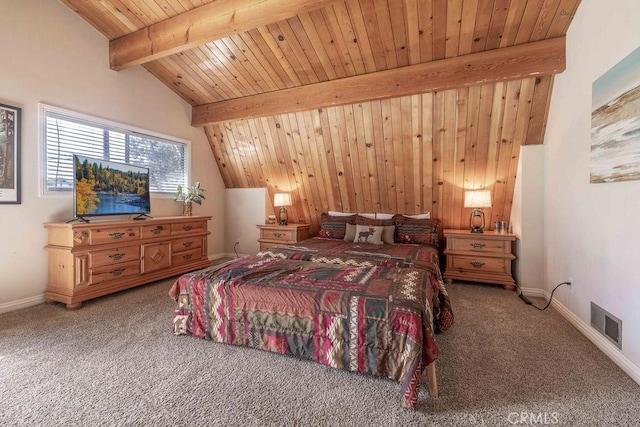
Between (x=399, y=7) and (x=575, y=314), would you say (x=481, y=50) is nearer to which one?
(x=399, y=7)

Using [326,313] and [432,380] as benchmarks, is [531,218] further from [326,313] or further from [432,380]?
[326,313]

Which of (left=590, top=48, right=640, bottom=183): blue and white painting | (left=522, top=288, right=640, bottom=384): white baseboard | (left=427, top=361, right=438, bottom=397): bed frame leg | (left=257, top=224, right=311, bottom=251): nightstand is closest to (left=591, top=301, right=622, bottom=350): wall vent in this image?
(left=522, top=288, right=640, bottom=384): white baseboard

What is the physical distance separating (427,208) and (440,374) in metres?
2.69

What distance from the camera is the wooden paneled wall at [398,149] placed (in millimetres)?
3068

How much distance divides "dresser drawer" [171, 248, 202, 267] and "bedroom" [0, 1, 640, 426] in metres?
1.22

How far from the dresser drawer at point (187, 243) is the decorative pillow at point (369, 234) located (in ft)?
7.39

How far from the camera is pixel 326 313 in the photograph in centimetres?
173

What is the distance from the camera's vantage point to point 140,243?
325 centimetres

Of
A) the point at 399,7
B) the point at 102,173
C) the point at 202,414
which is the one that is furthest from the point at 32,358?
the point at 399,7

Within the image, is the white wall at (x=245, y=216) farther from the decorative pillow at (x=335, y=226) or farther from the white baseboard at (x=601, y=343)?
the white baseboard at (x=601, y=343)

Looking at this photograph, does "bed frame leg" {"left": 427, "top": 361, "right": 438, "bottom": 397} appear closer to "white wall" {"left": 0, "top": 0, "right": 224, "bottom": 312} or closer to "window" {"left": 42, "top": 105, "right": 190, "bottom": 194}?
"white wall" {"left": 0, "top": 0, "right": 224, "bottom": 312}

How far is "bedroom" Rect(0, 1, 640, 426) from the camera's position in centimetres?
185

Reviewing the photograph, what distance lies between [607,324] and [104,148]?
505cm

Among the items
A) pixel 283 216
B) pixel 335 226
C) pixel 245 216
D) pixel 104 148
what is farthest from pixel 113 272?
pixel 335 226
